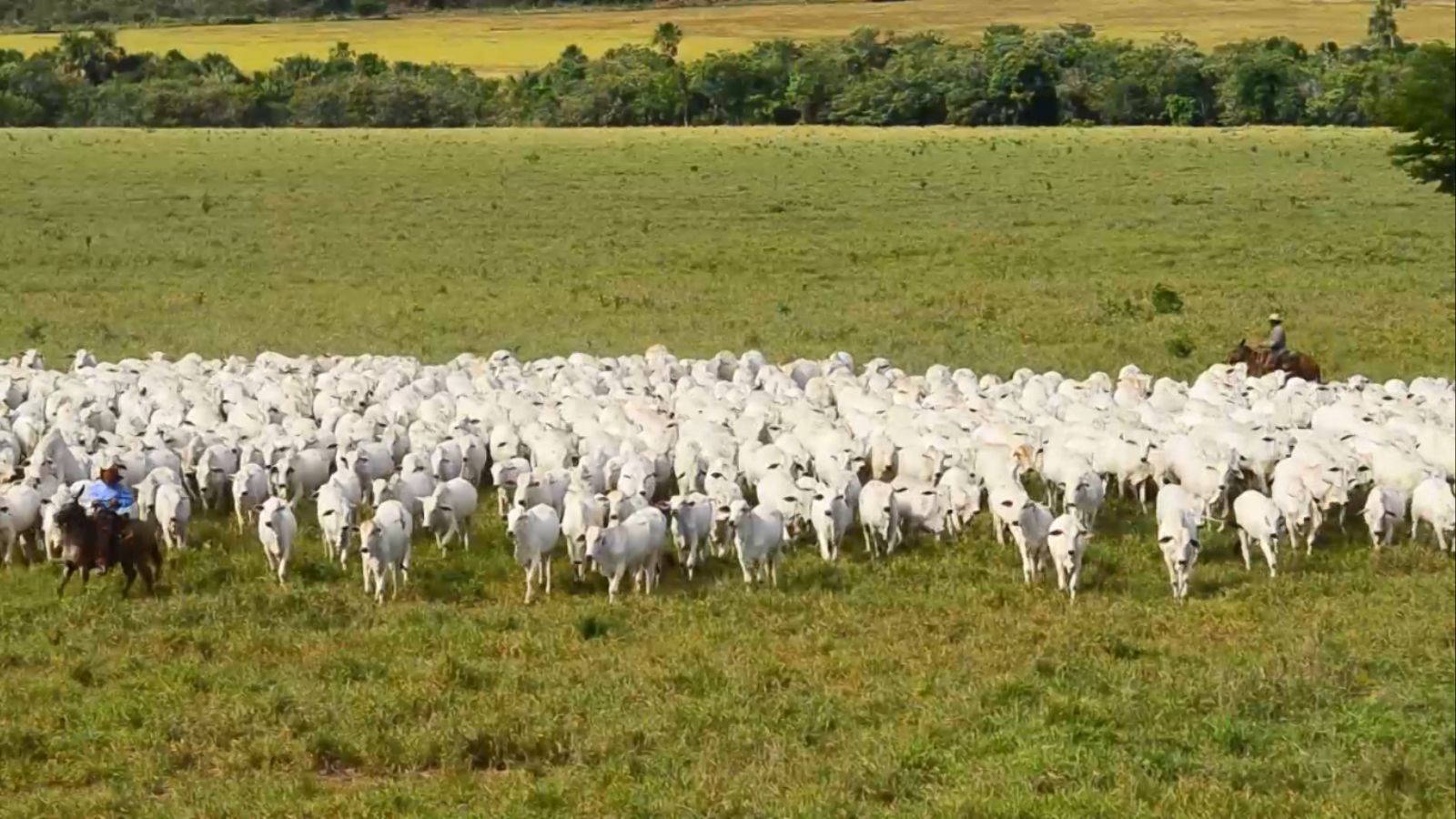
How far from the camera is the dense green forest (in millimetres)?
39250

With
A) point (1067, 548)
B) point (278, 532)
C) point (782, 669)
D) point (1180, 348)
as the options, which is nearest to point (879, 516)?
point (1067, 548)

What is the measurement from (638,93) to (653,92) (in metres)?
1.18

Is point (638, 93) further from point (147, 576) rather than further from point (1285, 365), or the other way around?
point (147, 576)

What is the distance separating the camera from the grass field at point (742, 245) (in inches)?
1286

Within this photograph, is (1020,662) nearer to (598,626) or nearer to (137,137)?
(598,626)

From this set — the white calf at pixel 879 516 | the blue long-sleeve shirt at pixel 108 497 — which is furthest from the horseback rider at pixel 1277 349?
the blue long-sleeve shirt at pixel 108 497

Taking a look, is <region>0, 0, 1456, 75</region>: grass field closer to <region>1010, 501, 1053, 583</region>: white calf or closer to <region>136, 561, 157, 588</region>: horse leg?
<region>136, 561, 157, 588</region>: horse leg

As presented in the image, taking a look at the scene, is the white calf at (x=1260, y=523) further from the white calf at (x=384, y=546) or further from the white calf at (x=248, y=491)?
the white calf at (x=248, y=491)

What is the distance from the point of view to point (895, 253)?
45125 mm

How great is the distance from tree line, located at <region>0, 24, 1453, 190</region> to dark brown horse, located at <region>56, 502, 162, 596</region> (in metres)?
7.94

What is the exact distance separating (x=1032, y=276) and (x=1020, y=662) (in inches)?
1066

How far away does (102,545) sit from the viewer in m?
15.9

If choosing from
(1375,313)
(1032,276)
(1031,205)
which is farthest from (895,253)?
(1375,313)

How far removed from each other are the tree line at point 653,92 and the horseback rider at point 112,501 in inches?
310
